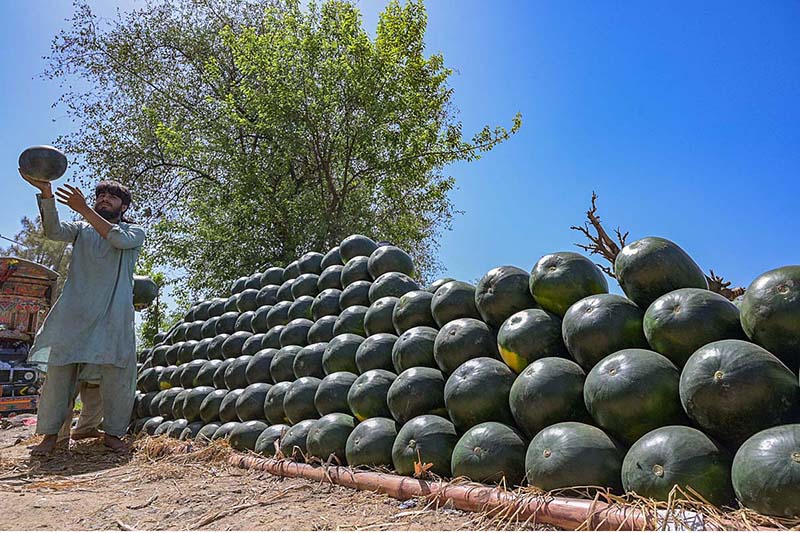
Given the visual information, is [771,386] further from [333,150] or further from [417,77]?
[417,77]

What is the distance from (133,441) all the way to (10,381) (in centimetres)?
626

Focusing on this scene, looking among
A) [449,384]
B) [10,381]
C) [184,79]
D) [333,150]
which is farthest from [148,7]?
[449,384]

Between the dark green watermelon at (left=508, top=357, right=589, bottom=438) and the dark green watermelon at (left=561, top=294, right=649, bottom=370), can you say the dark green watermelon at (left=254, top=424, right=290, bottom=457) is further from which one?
the dark green watermelon at (left=561, top=294, right=649, bottom=370)

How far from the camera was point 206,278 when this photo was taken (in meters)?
13.3

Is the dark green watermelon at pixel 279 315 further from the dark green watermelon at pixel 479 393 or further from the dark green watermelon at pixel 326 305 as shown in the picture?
the dark green watermelon at pixel 479 393

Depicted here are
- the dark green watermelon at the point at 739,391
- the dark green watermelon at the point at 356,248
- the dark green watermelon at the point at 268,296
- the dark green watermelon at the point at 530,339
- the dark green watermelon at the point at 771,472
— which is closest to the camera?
the dark green watermelon at the point at 771,472

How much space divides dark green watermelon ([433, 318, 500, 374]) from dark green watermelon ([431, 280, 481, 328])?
0.58 feet

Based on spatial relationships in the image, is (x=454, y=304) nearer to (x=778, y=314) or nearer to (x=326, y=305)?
(x=326, y=305)

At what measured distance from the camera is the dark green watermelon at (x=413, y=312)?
397 centimetres

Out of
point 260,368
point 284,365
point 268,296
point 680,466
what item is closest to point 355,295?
point 284,365

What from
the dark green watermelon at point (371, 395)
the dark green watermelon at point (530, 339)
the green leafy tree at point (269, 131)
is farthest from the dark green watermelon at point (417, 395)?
the green leafy tree at point (269, 131)

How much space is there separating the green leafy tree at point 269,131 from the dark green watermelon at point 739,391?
34.0ft

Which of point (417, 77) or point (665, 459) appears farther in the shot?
point (417, 77)

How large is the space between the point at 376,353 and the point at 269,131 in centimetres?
1019
